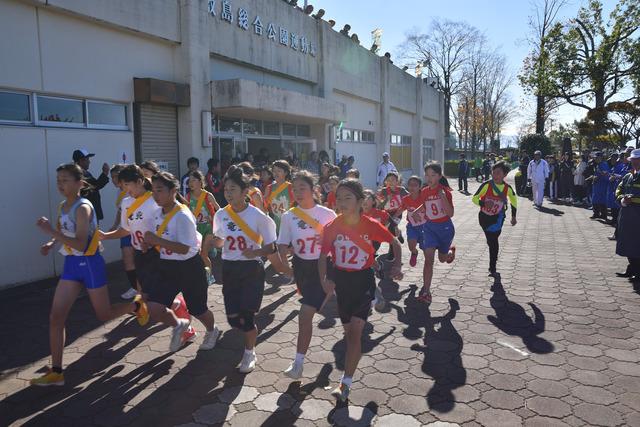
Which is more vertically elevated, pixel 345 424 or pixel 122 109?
pixel 122 109

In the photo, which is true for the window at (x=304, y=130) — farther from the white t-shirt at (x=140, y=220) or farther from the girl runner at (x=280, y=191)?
the white t-shirt at (x=140, y=220)

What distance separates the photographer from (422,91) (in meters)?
29.2

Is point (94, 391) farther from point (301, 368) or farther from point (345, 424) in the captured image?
point (345, 424)

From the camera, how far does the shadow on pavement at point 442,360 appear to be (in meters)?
3.76

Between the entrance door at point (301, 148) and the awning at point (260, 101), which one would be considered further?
the entrance door at point (301, 148)

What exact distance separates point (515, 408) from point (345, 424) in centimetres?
129

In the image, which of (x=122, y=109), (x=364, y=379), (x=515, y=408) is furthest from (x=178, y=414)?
(x=122, y=109)

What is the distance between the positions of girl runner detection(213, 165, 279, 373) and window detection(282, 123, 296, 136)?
1169 cm

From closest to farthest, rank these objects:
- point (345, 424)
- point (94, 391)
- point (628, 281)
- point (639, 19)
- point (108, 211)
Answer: point (345, 424), point (94, 391), point (628, 281), point (108, 211), point (639, 19)

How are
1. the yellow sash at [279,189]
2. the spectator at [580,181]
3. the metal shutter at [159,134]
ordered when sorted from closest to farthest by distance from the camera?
the yellow sash at [279,189], the metal shutter at [159,134], the spectator at [580,181]

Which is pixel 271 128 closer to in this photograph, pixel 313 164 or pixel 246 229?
pixel 313 164

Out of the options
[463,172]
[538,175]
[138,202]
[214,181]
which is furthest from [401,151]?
[138,202]

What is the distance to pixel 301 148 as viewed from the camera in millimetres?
16891

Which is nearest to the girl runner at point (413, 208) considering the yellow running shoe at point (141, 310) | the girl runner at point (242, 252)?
the girl runner at point (242, 252)
